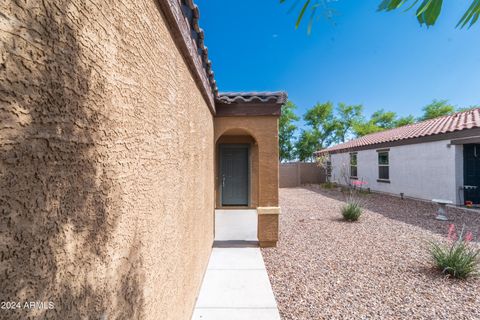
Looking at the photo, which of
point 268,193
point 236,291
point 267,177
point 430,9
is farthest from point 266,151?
point 430,9

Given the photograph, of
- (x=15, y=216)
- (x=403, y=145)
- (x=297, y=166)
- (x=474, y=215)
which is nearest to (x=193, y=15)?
(x=15, y=216)

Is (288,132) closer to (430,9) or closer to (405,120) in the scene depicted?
(405,120)

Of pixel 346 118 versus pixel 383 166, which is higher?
pixel 346 118

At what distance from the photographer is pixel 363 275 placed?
394 centimetres

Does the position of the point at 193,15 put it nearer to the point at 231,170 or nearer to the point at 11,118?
the point at 11,118

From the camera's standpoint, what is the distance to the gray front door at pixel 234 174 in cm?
938

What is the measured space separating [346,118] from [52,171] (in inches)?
1511

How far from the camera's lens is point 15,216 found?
22.6 inches

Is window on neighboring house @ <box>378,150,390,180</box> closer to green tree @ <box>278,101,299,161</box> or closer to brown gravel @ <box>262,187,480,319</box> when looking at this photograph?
brown gravel @ <box>262,187,480,319</box>

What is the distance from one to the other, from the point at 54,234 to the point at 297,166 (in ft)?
67.6

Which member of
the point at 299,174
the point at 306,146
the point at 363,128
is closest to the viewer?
the point at 299,174

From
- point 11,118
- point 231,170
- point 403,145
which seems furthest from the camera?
point 403,145

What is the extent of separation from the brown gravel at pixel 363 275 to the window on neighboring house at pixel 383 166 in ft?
23.1

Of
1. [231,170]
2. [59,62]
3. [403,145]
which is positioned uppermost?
[403,145]
